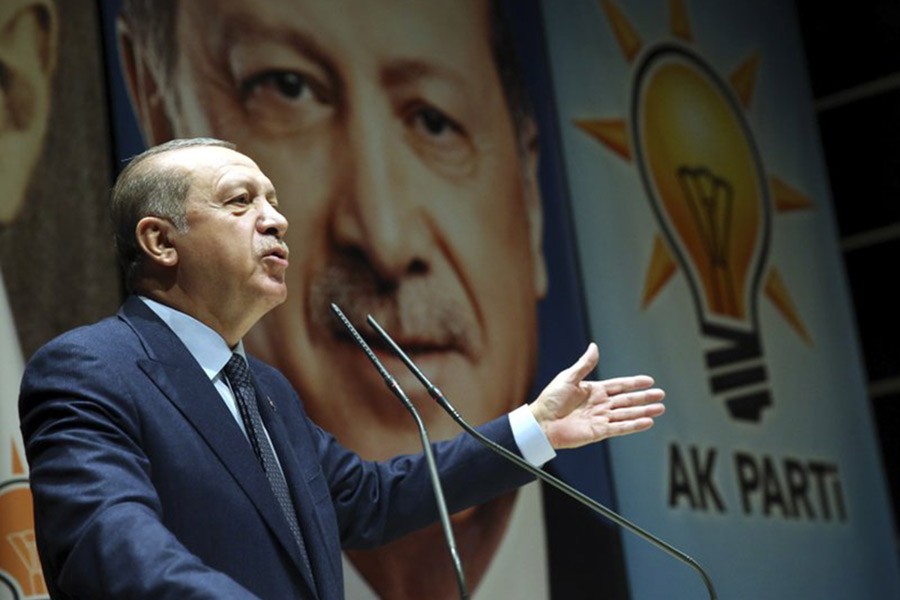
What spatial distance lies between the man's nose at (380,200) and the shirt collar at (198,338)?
1671 mm

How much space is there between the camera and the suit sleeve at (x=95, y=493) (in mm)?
1911

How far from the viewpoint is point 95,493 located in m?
2.02

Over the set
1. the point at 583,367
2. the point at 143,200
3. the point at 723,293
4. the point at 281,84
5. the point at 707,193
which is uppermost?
the point at 281,84

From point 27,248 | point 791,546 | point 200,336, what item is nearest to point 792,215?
point 791,546

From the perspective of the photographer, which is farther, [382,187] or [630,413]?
[382,187]

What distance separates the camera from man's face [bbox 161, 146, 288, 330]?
2543 mm

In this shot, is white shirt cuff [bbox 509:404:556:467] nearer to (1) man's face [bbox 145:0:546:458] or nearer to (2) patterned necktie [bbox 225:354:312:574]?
(2) patterned necktie [bbox 225:354:312:574]

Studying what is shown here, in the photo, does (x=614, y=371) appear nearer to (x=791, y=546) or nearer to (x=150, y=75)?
(x=791, y=546)

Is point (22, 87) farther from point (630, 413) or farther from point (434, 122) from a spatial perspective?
point (630, 413)

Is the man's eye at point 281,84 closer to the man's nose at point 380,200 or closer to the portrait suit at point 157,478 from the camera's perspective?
the man's nose at point 380,200

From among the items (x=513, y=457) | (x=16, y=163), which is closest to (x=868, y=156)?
(x=16, y=163)

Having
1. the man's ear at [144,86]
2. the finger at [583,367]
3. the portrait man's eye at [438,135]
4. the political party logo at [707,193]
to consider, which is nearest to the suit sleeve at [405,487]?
the finger at [583,367]

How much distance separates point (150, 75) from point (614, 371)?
6.52 feet

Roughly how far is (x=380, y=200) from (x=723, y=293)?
1.86 meters
